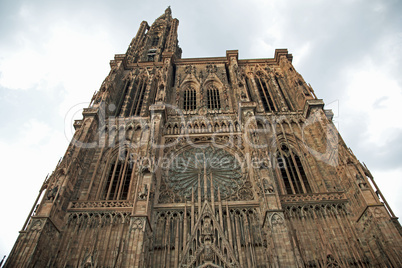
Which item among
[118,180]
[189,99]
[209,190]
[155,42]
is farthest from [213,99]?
[155,42]

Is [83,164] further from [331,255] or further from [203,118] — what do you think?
[331,255]

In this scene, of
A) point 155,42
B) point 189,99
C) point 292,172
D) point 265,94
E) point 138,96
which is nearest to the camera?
point 292,172

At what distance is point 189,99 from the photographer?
2355 centimetres

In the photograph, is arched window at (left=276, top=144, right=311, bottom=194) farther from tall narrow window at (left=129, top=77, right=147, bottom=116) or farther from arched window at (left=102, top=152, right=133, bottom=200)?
tall narrow window at (left=129, top=77, right=147, bottom=116)

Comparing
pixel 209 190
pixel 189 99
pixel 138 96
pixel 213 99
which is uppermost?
pixel 138 96

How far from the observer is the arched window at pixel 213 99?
74.3 ft

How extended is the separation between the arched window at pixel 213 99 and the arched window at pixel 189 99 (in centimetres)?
118

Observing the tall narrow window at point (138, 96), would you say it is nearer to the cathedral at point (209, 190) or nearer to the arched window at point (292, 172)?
the cathedral at point (209, 190)

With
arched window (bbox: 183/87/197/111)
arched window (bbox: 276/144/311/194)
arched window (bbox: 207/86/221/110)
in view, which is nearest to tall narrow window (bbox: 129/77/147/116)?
arched window (bbox: 183/87/197/111)

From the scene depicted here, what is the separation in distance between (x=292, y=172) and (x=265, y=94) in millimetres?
8383

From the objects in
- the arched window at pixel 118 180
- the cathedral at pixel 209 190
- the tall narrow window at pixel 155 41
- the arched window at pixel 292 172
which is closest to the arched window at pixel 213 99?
the cathedral at pixel 209 190

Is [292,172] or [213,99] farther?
[213,99]

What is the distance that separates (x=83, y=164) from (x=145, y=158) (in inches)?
172

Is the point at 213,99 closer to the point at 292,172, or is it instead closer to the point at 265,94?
the point at 265,94
